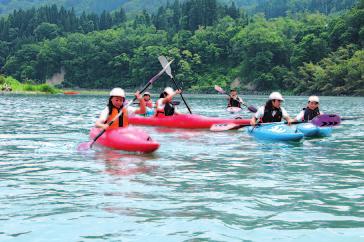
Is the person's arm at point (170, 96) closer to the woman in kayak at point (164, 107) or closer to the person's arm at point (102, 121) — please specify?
the woman in kayak at point (164, 107)

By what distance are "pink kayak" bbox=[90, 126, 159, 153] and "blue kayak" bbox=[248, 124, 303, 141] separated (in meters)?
3.86

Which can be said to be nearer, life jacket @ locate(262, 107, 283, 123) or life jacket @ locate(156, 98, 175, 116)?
life jacket @ locate(262, 107, 283, 123)

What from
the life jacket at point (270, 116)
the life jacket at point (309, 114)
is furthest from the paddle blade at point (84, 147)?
the life jacket at point (309, 114)

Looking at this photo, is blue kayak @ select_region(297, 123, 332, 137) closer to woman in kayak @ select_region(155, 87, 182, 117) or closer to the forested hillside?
woman in kayak @ select_region(155, 87, 182, 117)

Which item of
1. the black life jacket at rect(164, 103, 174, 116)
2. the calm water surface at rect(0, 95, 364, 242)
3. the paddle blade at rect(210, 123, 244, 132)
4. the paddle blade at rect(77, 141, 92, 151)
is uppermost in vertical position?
the black life jacket at rect(164, 103, 174, 116)

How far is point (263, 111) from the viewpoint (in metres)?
15.3

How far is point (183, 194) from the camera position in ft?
25.2

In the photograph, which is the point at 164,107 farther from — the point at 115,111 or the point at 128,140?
the point at 128,140

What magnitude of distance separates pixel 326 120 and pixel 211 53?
362ft

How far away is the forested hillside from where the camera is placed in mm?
92625

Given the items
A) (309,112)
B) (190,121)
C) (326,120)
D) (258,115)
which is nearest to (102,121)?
(258,115)

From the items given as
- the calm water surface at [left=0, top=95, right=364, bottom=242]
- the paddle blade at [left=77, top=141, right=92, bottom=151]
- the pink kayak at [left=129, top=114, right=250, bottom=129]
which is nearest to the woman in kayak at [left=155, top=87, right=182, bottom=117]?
the pink kayak at [left=129, top=114, right=250, bottom=129]

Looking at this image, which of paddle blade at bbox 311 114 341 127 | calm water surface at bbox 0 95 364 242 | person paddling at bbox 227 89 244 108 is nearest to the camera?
calm water surface at bbox 0 95 364 242

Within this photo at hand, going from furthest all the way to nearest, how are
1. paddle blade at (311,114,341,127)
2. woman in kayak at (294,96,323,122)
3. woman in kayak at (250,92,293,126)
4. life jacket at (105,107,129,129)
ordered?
woman in kayak at (294,96,323,122) → paddle blade at (311,114,341,127) → woman in kayak at (250,92,293,126) → life jacket at (105,107,129,129)
